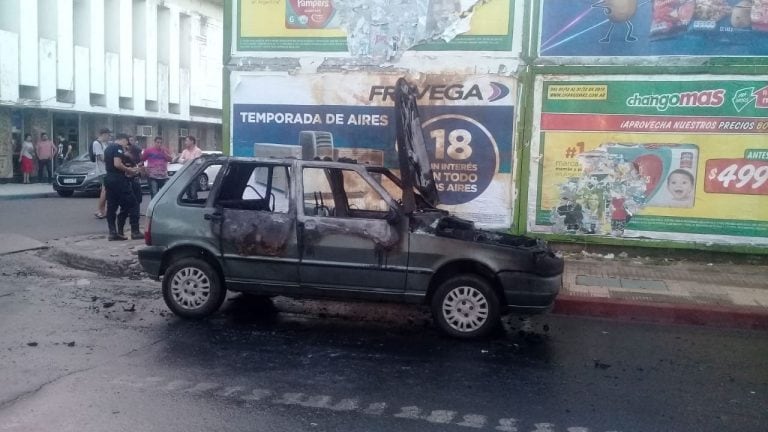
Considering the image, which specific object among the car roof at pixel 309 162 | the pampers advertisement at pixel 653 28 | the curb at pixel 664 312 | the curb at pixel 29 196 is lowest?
the curb at pixel 664 312

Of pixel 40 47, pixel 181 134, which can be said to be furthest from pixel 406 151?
pixel 181 134

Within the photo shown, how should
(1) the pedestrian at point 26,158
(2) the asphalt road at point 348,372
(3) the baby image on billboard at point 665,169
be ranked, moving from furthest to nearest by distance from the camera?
(1) the pedestrian at point 26,158 < (3) the baby image on billboard at point 665,169 < (2) the asphalt road at point 348,372

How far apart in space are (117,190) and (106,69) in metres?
17.8

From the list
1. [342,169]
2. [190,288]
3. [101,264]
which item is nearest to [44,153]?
[101,264]

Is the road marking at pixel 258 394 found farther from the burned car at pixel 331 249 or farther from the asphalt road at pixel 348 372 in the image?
the burned car at pixel 331 249

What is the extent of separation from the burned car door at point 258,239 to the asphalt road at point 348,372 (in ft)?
1.64

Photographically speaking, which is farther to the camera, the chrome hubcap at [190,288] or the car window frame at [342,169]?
the chrome hubcap at [190,288]

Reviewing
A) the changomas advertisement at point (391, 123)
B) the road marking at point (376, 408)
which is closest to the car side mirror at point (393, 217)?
the road marking at point (376, 408)

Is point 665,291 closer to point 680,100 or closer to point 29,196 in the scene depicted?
point 680,100

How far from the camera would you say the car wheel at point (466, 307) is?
6863 mm

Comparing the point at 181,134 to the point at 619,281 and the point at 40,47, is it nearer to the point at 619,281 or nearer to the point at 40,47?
the point at 40,47

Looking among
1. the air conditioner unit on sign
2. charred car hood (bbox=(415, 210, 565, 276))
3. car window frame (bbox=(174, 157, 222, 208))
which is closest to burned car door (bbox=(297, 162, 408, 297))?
charred car hood (bbox=(415, 210, 565, 276))

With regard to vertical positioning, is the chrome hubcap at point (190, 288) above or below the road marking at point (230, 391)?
above

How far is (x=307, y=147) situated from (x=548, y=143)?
3.40 meters
